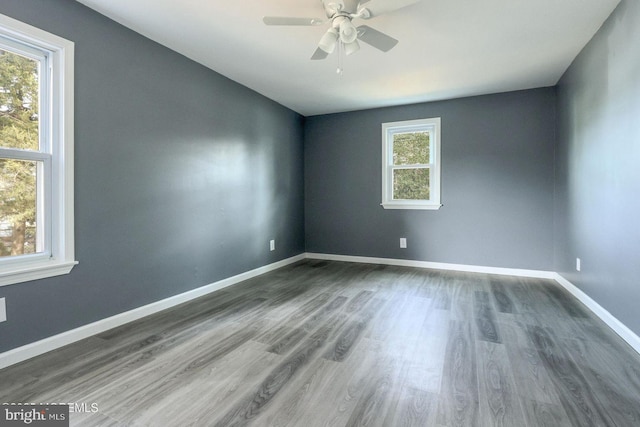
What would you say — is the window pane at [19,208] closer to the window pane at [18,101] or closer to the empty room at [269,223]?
the empty room at [269,223]

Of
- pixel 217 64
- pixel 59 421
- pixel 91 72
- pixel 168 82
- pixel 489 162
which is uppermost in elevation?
pixel 217 64

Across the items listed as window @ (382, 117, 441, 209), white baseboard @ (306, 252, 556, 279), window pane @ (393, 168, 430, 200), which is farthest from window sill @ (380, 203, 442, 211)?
white baseboard @ (306, 252, 556, 279)

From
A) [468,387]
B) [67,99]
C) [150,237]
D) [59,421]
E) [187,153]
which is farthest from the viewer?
[187,153]

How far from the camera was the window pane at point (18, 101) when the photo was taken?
1.89m

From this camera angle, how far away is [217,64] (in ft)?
10.4

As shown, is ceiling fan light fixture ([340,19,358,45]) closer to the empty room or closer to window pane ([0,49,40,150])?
the empty room

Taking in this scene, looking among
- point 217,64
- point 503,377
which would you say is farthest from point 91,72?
point 503,377

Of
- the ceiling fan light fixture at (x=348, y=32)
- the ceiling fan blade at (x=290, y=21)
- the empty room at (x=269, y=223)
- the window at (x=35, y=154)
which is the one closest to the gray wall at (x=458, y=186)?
the empty room at (x=269, y=223)

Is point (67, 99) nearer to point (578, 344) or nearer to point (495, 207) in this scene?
point (578, 344)

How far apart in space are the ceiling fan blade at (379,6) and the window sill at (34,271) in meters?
2.56

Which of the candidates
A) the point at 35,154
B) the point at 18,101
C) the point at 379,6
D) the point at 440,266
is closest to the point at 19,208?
the point at 35,154

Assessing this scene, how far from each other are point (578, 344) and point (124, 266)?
3421 mm

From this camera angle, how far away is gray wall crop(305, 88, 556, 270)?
3877 mm

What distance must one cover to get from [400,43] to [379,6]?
102 centimetres
